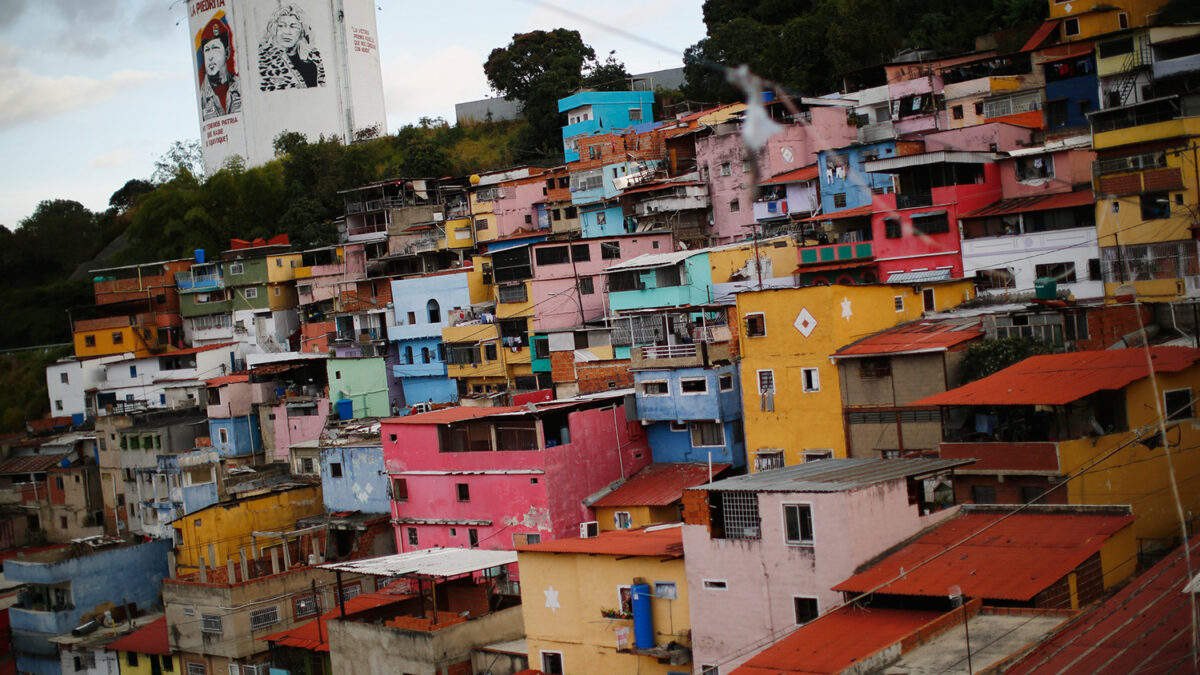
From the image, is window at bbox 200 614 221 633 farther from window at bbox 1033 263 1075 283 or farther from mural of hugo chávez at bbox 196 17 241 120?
mural of hugo chávez at bbox 196 17 241 120

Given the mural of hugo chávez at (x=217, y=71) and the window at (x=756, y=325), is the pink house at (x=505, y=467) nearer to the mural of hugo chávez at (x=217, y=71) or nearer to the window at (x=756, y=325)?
the window at (x=756, y=325)

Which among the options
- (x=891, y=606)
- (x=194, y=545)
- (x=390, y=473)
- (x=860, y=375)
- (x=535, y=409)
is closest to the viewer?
(x=891, y=606)

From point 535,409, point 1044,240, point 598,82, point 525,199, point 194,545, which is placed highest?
point 598,82

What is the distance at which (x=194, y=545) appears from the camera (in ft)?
80.1

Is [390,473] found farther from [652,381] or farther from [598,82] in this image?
[598,82]

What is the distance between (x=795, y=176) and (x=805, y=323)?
10.4 m

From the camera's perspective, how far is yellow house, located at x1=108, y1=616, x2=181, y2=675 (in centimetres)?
2264

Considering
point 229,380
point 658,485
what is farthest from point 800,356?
point 229,380

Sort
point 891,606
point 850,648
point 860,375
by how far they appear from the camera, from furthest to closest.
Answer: point 860,375 < point 891,606 < point 850,648

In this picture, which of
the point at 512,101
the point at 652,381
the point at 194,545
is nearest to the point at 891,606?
the point at 652,381

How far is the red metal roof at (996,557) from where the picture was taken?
11.5 metres

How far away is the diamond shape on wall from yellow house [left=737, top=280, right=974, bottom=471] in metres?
0.02

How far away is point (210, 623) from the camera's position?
2145 cm

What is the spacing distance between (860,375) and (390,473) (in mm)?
9490
